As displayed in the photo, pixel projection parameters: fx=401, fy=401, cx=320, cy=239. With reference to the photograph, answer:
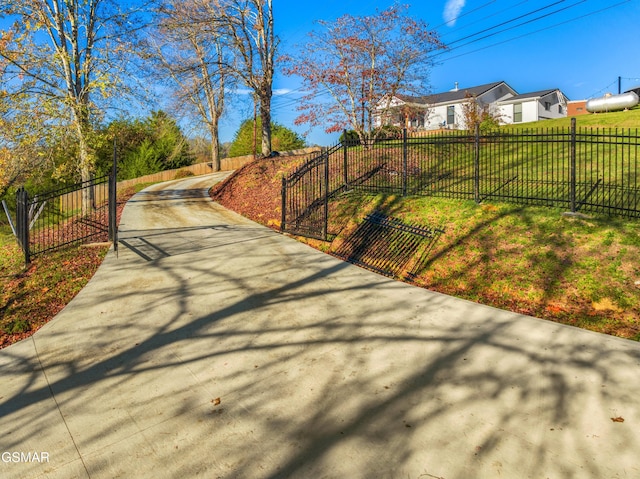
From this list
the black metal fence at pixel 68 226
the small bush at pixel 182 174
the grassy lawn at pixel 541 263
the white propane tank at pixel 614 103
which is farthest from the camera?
the small bush at pixel 182 174

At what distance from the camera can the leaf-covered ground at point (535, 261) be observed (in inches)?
237

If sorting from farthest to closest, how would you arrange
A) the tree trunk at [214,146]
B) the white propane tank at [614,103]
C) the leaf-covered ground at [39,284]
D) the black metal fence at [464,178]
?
the tree trunk at [214,146] → the white propane tank at [614,103] → the black metal fence at [464,178] → the leaf-covered ground at [39,284]

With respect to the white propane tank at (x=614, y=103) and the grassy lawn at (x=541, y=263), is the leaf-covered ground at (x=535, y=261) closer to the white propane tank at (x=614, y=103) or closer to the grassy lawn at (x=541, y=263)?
the grassy lawn at (x=541, y=263)

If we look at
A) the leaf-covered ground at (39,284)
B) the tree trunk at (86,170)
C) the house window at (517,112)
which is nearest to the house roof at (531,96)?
the house window at (517,112)

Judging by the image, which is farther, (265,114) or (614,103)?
(614,103)

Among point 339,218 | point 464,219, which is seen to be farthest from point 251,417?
point 339,218

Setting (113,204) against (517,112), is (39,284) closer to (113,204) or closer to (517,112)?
(113,204)

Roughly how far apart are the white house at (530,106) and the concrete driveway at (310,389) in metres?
38.4

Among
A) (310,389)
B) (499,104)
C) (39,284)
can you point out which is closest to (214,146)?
(499,104)

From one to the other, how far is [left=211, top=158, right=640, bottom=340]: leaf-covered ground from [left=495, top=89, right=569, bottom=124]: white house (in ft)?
112

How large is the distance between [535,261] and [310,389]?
200 inches

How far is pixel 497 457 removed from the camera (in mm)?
3170

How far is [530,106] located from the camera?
38875mm

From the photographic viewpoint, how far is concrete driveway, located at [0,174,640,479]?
3.22 meters
